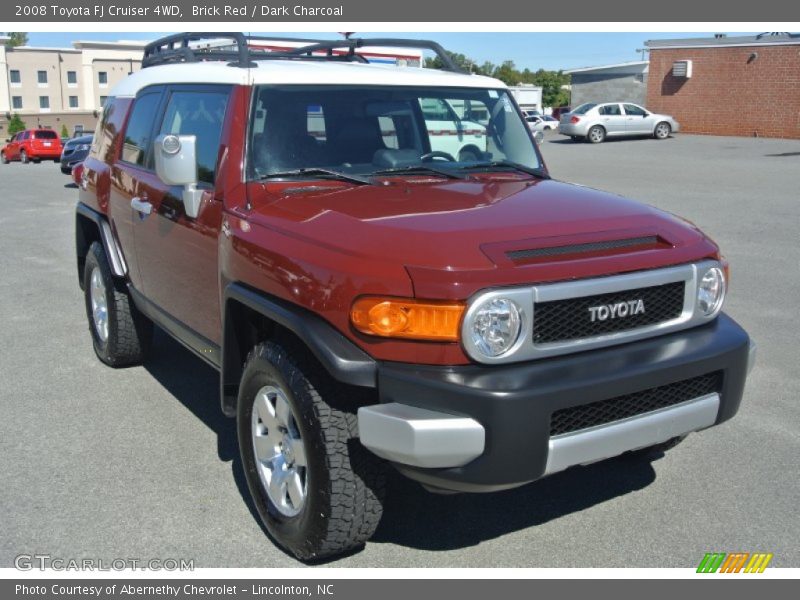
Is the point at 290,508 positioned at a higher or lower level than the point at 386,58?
lower

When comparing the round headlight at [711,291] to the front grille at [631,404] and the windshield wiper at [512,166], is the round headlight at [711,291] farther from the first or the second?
the windshield wiper at [512,166]

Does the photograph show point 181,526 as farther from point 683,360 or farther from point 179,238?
point 683,360

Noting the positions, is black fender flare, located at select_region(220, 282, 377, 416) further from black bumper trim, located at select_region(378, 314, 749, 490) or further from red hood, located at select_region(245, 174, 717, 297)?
red hood, located at select_region(245, 174, 717, 297)

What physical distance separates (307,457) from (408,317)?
709mm

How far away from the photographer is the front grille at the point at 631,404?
316 cm

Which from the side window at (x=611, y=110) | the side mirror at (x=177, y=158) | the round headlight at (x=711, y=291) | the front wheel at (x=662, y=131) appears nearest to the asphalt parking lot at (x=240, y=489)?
the round headlight at (x=711, y=291)

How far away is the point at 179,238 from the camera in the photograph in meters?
4.61

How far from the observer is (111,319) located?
5934 mm

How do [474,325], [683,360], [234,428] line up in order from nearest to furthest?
[474,325], [683,360], [234,428]

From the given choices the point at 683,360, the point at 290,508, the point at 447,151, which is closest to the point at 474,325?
the point at 683,360

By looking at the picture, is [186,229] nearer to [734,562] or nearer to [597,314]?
[597,314]

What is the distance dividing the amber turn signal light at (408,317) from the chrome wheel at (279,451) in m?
0.57

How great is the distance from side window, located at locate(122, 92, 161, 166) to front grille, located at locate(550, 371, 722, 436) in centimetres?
332

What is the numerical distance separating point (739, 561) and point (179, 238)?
10.2 ft
